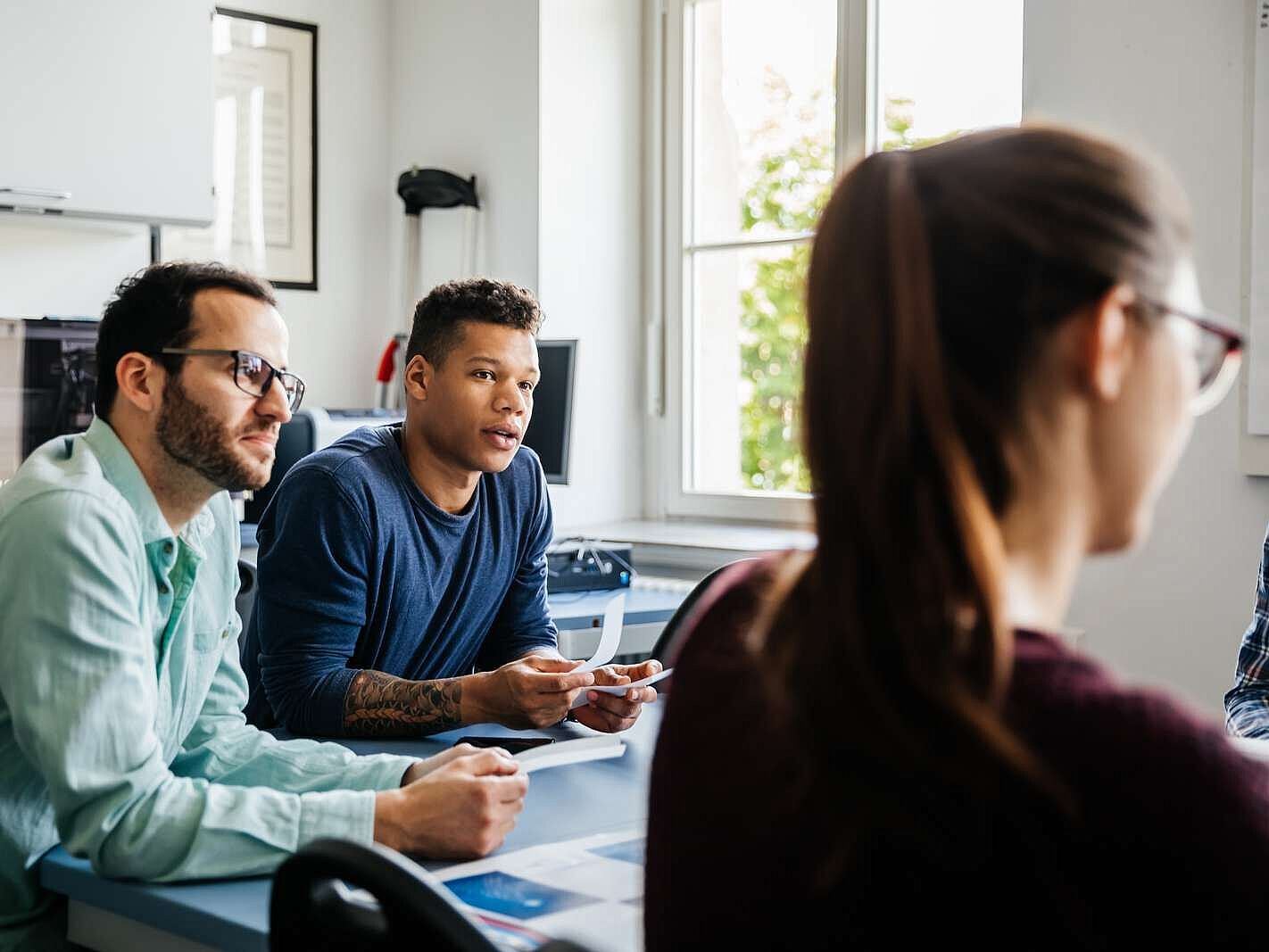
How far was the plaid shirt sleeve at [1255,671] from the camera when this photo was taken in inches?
78.8

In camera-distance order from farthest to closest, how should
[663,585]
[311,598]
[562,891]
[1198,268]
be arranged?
[663,585]
[1198,268]
[311,598]
[562,891]

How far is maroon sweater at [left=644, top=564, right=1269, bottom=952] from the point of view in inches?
25.1

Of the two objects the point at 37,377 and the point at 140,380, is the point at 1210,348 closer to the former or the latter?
the point at 140,380

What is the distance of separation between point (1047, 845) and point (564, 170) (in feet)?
12.1

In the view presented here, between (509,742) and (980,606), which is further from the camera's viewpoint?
(509,742)

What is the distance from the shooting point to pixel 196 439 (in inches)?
61.5

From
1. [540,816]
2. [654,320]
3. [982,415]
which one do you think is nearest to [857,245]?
[982,415]

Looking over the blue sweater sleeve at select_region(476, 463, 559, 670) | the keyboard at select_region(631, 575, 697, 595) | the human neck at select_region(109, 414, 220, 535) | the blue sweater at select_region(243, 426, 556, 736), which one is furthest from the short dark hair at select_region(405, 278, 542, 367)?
the keyboard at select_region(631, 575, 697, 595)

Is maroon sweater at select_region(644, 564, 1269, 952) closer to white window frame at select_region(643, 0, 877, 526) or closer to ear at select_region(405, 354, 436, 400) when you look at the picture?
ear at select_region(405, 354, 436, 400)

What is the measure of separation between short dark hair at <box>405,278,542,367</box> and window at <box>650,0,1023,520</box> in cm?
138

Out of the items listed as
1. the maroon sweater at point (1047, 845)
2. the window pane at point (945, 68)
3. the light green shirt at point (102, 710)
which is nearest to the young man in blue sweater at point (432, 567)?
the light green shirt at point (102, 710)

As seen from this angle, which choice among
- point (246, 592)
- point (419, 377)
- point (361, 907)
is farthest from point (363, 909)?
point (246, 592)

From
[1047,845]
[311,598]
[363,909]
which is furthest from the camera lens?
[311,598]

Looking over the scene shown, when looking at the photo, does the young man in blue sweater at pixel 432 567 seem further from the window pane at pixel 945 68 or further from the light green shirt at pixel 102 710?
the window pane at pixel 945 68
